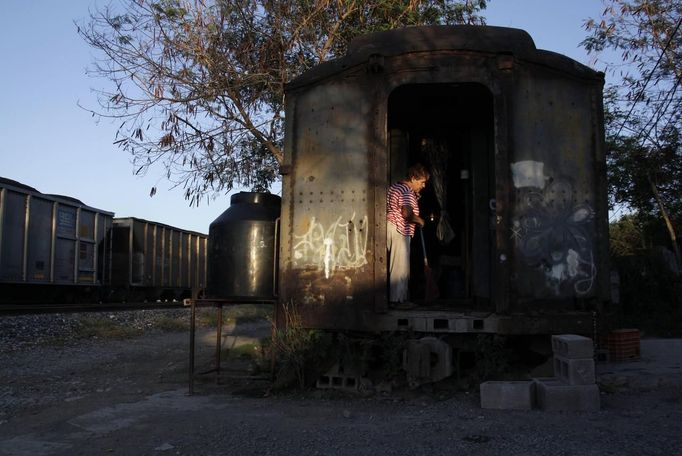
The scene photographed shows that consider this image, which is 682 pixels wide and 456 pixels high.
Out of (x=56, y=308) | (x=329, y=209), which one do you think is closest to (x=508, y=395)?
(x=329, y=209)

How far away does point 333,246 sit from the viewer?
5715 mm

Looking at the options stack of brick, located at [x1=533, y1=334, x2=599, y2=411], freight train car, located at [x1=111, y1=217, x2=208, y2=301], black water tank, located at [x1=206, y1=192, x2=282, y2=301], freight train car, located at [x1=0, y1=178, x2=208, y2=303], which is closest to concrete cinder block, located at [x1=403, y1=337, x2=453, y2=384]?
stack of brick, located at [x1=533, y1=334, x2=599, y2=411]

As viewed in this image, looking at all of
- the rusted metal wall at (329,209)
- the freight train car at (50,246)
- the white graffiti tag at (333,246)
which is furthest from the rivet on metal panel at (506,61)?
the freight train car at (50,246)

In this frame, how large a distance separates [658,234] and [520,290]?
1921cm

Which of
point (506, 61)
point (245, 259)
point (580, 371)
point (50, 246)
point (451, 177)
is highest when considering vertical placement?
point (506, 61)

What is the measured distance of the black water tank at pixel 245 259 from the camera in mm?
6102

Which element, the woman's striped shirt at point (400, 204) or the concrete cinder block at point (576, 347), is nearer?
the concrete cinder block at point (576, 347)

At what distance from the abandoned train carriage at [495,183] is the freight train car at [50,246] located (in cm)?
1131

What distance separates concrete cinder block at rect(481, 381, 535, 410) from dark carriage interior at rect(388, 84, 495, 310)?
174 centimetres

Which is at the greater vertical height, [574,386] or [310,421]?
[574,386]

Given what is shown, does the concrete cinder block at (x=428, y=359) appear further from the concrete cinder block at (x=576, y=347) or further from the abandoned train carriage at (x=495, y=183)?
the concrete cinder block at (x=576, y=347)

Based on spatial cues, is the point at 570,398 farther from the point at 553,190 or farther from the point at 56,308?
the point at 56,308

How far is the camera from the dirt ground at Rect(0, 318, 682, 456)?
3.89 meters

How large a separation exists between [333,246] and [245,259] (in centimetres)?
103
